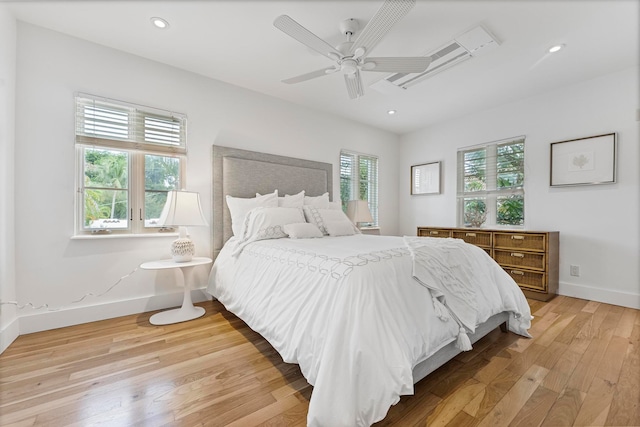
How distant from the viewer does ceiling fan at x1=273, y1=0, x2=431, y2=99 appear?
1611 mm

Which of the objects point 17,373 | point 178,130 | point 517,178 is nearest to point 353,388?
point 17,373

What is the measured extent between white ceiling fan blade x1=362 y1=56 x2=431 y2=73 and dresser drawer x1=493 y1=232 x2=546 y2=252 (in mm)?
2422

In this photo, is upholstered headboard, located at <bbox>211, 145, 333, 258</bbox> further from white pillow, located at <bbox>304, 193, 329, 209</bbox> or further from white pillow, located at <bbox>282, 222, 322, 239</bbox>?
white pillow, located at <bbox>282, 222, 322, 239</bbox>

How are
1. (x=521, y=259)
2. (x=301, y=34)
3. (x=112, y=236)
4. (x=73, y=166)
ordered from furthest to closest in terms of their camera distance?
(x=521, y=259) < (x=112, y=236) < (x=73, y=166) < (x=301, y=34)

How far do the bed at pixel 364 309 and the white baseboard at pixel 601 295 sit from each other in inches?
68.6

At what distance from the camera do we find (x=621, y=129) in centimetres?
292

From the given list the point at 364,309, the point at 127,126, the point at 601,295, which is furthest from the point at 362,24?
the point at 601,295

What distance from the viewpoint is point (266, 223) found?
262 centimetres

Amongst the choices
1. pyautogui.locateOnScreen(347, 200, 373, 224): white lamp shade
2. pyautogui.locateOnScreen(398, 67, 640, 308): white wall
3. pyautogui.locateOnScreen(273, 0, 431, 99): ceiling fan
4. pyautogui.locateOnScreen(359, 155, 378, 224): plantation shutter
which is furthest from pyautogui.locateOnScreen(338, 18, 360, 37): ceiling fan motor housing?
pyautogui.locateOnScreen(398, 67, 640, 308): white wall

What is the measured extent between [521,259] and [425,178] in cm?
202

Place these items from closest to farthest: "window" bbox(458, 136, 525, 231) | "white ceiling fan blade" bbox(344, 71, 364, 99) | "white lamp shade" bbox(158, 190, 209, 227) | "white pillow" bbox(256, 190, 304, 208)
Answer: "white ceiling fan blade" bbox(344, 71, 364, 99) < "white lamp shade" bbox(158, 190, 209, 227) < "white pillow" bbox(256, 190, 304, 208) < "window" bbox(458, 136, 525, 231)

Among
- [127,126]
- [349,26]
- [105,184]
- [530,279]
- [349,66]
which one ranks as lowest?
[530,279]

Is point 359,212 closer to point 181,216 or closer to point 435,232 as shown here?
point 435,232

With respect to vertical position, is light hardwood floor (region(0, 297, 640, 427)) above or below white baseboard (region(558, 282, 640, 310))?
below
